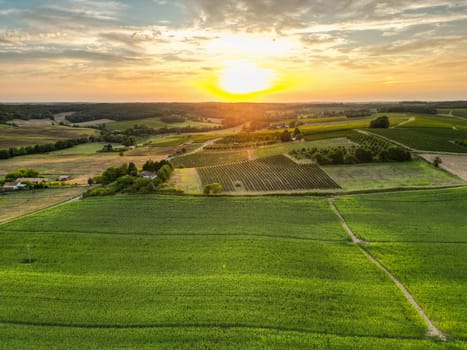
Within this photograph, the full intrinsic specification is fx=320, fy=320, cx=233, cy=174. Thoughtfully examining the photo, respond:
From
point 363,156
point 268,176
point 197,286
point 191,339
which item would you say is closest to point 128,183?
point 268,176

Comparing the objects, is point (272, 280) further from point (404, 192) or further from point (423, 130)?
point (423, 130)

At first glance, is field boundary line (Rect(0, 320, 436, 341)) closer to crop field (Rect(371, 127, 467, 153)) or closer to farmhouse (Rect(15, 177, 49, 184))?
farmhouse (Rect(15, 177, 49, 184))

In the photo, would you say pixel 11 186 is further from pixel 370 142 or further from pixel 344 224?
pixel 370 142

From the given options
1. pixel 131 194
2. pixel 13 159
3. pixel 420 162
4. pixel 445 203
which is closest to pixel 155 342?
pixel 131 194

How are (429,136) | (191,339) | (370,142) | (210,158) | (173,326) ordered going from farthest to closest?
(210,158), (429,136), (370,142), (173,326), (191,339)

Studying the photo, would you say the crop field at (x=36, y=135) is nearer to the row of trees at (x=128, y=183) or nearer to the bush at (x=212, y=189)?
the row of trees at (x=128, y=183)

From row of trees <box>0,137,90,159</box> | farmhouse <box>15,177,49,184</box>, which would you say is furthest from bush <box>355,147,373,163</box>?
row of trees <box>0,137,90,159</box>
